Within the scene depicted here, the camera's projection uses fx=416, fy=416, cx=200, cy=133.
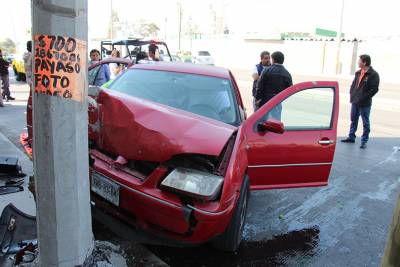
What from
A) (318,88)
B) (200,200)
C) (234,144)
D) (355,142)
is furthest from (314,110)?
(355,142)

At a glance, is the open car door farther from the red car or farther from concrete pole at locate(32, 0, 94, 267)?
concrete pole at locate(32, 0, 94, 267)

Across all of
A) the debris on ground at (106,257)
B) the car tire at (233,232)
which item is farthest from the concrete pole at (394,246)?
the debris on ground at (106,257)

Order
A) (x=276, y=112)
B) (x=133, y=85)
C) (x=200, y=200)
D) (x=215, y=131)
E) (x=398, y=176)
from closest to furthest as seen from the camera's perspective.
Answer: (x=200, y=200)
(x=215, y=131)
(x=276, y=112)
(x=133, y=85)
(x=398, y=176)

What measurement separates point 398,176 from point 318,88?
2.84 m

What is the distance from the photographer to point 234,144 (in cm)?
336

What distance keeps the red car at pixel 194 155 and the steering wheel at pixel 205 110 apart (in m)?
0.01

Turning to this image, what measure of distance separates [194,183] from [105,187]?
0.77 m

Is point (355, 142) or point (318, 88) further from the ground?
point (318, 88)

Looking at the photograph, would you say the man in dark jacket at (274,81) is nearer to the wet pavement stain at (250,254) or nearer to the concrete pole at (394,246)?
the wet pavement stain at (250,254)

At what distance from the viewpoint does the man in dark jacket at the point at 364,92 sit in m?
8.45

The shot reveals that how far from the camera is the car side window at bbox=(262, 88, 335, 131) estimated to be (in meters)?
4.44

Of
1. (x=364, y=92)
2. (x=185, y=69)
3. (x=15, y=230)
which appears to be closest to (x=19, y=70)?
(x=364, y=92)

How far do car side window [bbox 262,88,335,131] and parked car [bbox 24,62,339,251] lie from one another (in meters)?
0.02

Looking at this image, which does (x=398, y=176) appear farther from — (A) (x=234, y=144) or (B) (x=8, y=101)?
(B) (x=8, y=101)
